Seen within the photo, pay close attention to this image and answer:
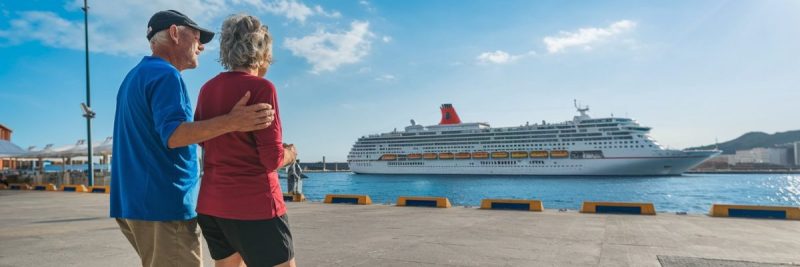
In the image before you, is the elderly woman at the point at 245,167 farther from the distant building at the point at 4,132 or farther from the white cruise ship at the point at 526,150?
the white cruise ship at the point at 526,150

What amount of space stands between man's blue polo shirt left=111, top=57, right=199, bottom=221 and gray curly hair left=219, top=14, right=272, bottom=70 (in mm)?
203

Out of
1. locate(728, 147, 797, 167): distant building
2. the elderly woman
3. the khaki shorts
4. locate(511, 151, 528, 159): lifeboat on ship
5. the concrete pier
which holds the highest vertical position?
the elderly woman

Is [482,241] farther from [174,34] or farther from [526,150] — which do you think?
[526,150]

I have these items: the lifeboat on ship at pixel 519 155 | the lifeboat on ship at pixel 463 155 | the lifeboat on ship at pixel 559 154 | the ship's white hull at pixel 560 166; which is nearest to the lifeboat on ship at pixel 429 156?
the ship's white hull at pixel 560 166

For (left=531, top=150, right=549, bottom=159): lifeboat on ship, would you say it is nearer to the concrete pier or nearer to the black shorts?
the concrete pier

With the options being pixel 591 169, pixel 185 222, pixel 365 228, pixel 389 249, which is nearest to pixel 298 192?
pixel 365 228

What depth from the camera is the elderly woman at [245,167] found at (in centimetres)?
164

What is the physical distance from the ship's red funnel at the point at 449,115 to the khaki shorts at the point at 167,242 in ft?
212

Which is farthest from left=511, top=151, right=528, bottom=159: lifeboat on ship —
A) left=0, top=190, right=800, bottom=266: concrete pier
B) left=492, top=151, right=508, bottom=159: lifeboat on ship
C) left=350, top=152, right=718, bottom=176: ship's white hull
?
left=0, top=190, right=800, bottom=266: concrete pier

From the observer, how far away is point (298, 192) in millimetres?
12297

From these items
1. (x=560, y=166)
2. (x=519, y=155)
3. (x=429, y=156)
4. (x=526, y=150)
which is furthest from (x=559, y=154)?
(x=429, y=156)

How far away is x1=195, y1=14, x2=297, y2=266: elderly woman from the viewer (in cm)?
164

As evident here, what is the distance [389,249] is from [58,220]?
6.36 meters

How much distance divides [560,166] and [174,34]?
56.6 metres
